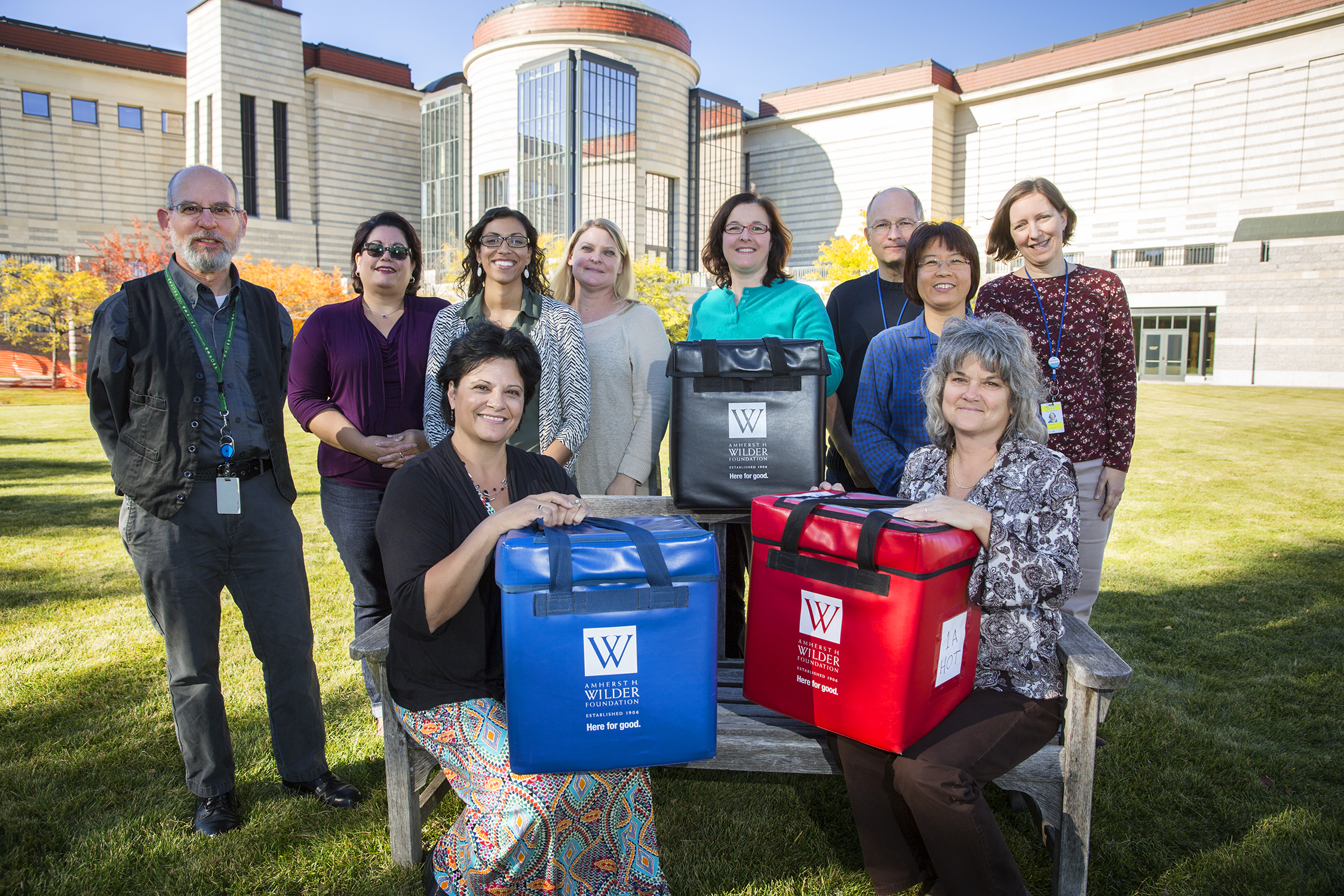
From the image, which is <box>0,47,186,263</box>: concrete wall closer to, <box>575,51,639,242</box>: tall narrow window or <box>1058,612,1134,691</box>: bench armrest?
<box>575,51,639,242</box>: tall narrow window

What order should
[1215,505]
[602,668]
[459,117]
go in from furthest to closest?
1. [459,117]
2. [1215,505]
3. [602,668]

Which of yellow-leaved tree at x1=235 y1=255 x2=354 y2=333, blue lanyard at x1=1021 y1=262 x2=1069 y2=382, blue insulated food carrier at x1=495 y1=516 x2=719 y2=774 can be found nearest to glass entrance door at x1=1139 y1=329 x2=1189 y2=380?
yellow-leaved tree at x1=235 y1=255 x2=354 y2=333

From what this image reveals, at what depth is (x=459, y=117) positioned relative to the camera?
116ft

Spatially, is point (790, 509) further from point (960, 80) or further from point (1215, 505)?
point (960, 80)

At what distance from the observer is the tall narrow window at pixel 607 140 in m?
31.3

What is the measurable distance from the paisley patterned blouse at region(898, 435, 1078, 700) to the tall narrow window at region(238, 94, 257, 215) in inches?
1652

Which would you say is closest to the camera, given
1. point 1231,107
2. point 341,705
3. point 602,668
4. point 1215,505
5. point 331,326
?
point 602,668

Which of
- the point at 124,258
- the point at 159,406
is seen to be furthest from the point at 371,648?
the point at 124,258

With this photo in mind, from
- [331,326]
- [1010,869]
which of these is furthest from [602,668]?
[331,326]

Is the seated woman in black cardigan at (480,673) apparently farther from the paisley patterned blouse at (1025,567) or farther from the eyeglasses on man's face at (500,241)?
the paisley patterned blouse at (1025,567)

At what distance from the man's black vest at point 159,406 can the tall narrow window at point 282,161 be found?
40769 millimetres

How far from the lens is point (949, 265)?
129 inches

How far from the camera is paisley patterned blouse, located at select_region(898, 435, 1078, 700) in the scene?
2.35 meters

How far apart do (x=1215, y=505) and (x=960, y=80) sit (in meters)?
36.5
